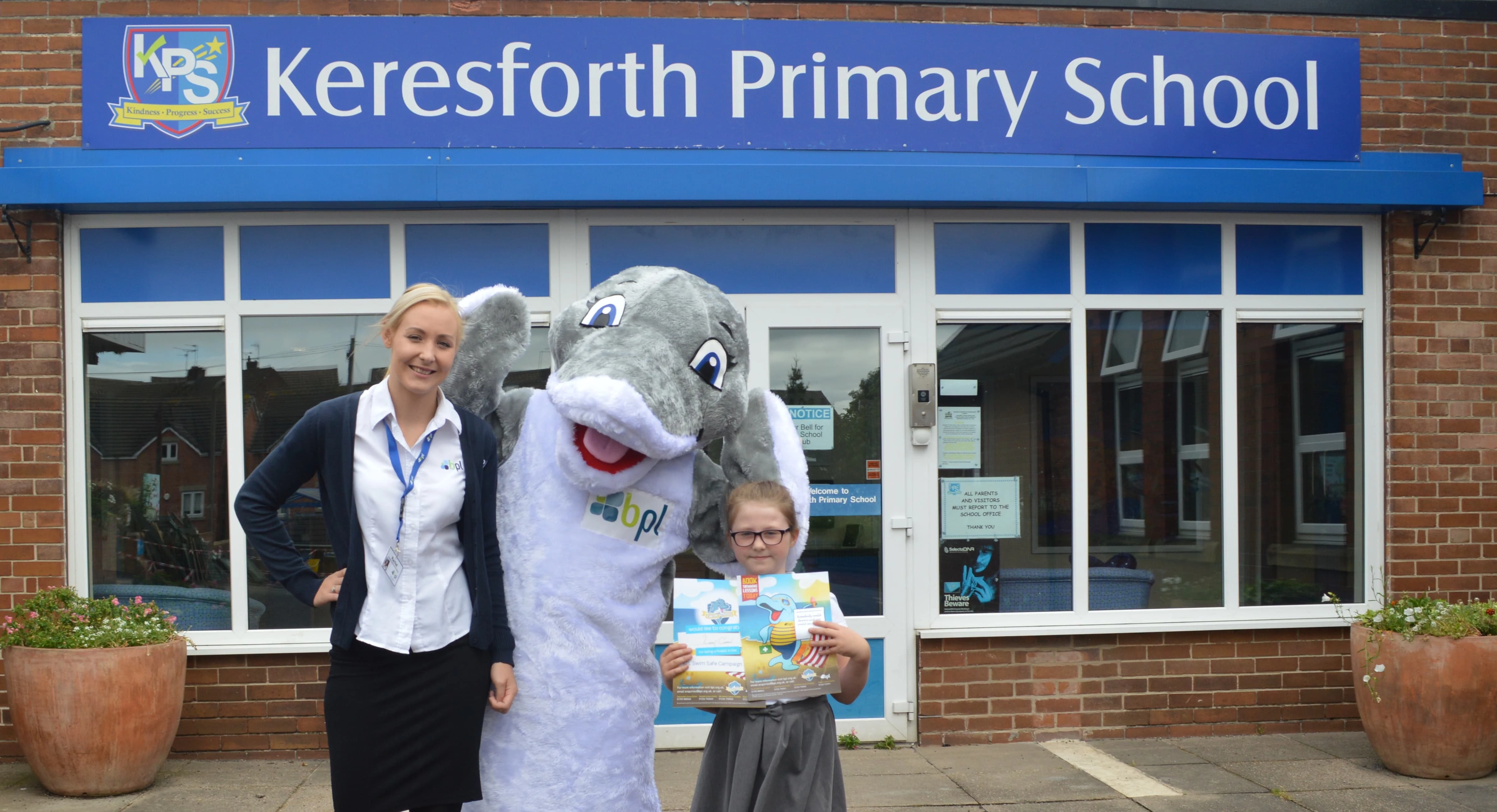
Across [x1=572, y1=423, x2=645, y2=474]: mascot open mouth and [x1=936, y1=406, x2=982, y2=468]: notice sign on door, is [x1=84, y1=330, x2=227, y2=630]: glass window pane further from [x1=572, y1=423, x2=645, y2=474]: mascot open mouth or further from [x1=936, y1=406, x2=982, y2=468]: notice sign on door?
[x1=572, y1=423, x2=645, y2=474]: mascot open mouth

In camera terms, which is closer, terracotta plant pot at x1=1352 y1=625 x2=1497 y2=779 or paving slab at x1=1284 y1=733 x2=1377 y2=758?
terracotta plant pot at x1=1352 y1=625 x2=1497 y2=779

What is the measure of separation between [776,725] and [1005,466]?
140 inches

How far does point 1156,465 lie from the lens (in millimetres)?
6363

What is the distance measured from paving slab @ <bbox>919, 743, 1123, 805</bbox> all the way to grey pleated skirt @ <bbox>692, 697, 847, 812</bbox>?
95.5 inches

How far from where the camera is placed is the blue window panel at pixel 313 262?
586 centimetres

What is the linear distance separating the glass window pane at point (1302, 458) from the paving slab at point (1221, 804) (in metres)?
1.51

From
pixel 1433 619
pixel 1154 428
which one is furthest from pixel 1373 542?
pixel 1154 428

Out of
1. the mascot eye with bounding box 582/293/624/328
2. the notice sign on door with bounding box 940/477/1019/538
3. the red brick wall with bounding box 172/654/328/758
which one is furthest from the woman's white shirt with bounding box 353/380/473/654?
the notice sign on door with bounding box 940/477/1019/538

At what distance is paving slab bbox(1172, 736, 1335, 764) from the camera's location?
19.1 ft

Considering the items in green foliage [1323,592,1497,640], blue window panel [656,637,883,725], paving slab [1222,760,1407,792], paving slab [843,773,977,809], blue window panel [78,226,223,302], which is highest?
blue window panel [78,226,223,302]

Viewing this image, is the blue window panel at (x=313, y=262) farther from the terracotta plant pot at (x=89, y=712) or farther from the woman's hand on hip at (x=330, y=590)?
the woman's hand on hip at (x=330, y=590)

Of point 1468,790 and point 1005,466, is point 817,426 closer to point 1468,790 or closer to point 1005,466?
point 1005,466

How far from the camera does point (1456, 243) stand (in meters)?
6.30

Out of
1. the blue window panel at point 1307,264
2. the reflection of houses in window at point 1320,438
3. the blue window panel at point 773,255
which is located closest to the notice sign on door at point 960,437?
the blue window panel at point 773,255
